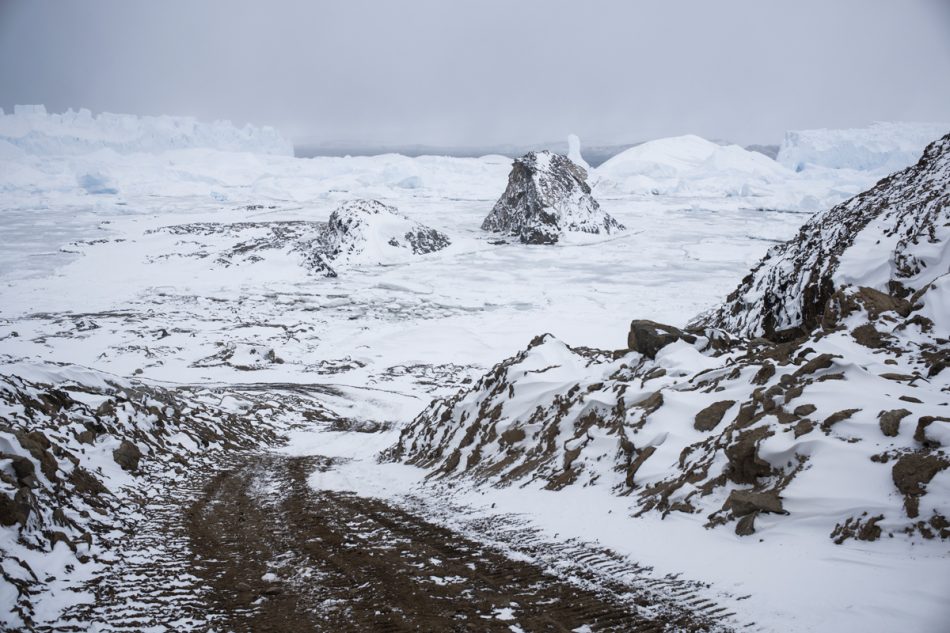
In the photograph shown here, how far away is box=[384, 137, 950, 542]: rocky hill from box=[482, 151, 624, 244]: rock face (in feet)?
271

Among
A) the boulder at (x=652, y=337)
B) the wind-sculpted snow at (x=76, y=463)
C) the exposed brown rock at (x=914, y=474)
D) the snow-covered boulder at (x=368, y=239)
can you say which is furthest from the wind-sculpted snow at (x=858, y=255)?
the snow-covered boulder at (x=368, y=239)

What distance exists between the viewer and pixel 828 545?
4.49m

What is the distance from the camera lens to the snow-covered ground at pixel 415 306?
14.6 feet

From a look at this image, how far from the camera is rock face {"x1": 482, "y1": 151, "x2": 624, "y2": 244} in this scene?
97.7 m

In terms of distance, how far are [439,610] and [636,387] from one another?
5706 mm

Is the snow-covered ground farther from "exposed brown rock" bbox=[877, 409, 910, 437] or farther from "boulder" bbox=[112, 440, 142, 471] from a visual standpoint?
"boulder" bbox=[112, 440, 142, 471]

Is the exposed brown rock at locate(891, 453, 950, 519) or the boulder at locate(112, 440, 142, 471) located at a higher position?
the exposed brown rock at locate(891, 453, 950, 519)

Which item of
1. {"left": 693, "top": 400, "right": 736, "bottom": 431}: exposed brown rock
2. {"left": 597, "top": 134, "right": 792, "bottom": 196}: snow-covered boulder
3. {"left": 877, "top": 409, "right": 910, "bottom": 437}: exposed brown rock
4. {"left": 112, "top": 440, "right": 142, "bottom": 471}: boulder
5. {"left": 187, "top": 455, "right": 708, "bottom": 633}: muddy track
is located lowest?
{"left": 112, "top": 440, "right": 142, "bottom": 471}: boulder

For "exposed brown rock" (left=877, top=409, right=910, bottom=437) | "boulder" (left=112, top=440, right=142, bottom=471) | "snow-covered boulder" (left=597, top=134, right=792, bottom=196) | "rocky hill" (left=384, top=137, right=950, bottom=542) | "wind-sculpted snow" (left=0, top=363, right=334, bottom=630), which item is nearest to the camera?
"rocky hill" (left=384, top=137, right=950, bottom=542)

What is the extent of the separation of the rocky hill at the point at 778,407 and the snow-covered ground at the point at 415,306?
1.35 feet

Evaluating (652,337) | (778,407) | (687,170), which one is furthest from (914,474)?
(687,170)

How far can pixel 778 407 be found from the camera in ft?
21.1

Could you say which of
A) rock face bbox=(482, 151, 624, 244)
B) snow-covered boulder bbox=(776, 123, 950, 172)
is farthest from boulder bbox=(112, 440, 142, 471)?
snow-covered boulder bbox=(776, 123, 950, 172)

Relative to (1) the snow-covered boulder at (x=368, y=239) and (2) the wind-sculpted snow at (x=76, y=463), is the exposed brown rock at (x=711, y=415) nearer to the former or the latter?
(2) the wind-sculpted snow at (x=76, y=463)
